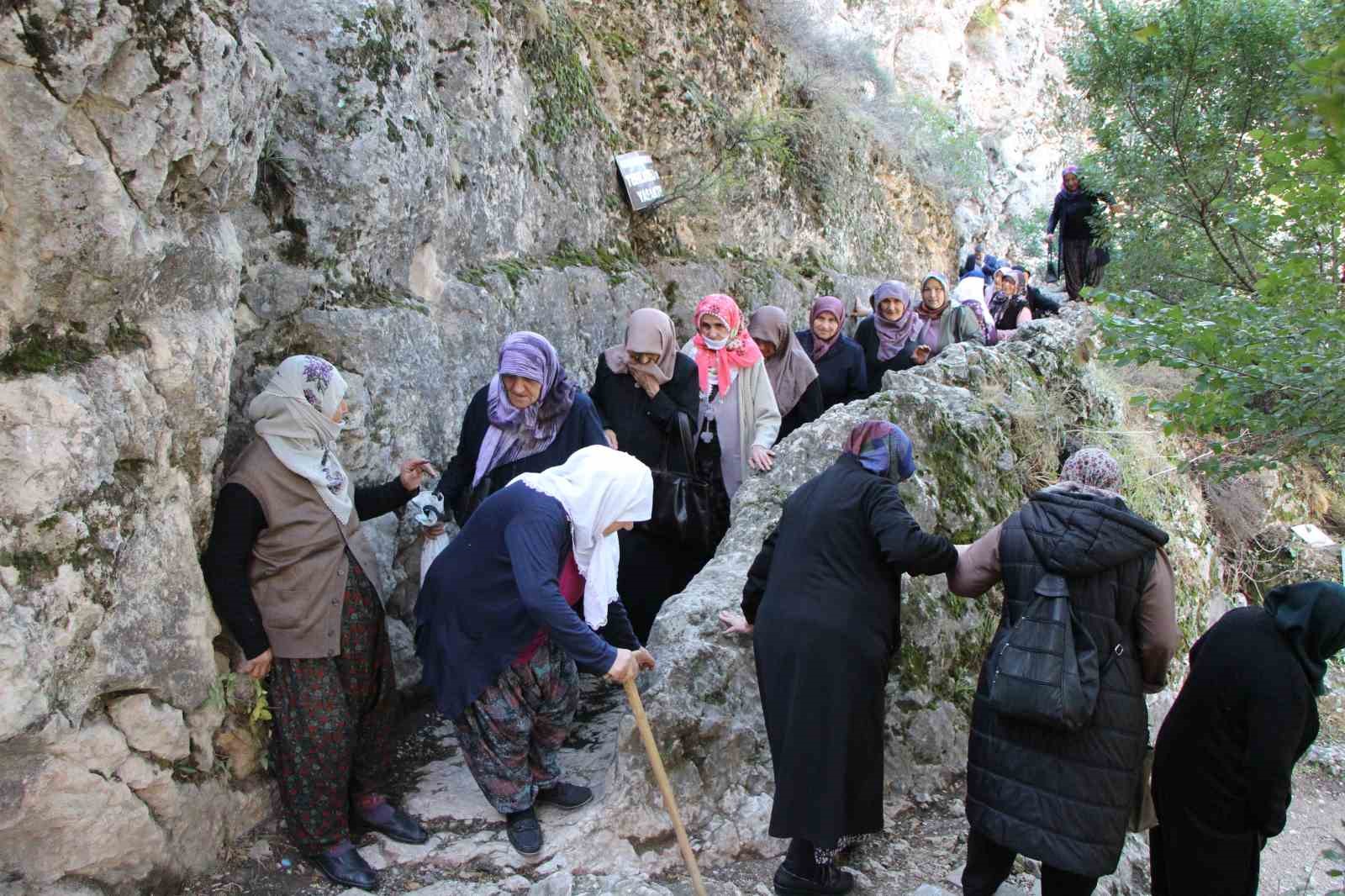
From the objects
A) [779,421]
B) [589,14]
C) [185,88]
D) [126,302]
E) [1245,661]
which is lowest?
[1245,661]

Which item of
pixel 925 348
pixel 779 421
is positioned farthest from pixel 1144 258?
pixel 779 421

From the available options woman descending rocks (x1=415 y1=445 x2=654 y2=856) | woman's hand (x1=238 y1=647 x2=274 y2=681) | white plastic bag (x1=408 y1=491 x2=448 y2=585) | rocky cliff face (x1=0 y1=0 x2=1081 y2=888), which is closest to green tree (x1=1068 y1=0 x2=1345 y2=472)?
rocky cliff face (x1=0 y1=0 x2=1081 y2=888)

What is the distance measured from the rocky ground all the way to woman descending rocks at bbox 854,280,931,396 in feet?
11.5

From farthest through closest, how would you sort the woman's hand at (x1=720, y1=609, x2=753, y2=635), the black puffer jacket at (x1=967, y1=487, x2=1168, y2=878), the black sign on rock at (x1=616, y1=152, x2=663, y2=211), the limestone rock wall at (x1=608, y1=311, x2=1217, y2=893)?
the black sign on rock at (x1=616, y1=152, x2=663, y2=211), the woman's hand at (x1=720, y1=609, x2=753, y2=635), the limestone rock wall at (x1=608, y1=311, x2=1217, y2=893), the black puffer jacket at (x1=967, y1=487, x2=1168, y2=878)

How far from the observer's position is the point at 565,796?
388cm

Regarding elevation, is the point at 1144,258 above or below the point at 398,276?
above

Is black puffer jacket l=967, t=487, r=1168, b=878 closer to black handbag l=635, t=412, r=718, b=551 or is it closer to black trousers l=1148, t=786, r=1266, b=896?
black trousers l=1148, t=786, r=1266, b=896

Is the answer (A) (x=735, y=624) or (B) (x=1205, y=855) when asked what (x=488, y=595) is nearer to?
(A) (x=735, y=624)

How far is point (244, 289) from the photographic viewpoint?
420 cm

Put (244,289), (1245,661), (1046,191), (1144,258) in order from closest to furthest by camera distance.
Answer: (1245,661), (244,289), (1144,258), (1046,191)

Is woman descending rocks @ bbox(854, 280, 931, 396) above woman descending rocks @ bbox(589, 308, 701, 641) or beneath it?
above

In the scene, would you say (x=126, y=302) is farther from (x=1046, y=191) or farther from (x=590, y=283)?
(x=1046, y=191)

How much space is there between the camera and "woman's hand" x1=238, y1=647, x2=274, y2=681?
11.2 ft

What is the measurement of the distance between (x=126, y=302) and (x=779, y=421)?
10.3 ft
